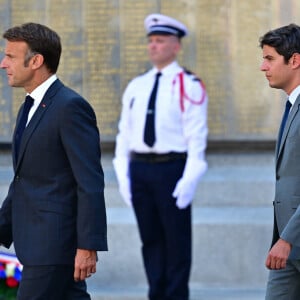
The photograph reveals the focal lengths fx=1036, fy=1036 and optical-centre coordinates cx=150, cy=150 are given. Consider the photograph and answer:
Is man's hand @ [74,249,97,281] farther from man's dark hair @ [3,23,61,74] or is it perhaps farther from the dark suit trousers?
man's dark hair @ [3,23,61,74]

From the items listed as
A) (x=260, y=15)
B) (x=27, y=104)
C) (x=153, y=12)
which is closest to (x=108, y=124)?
(x=153, y=12)

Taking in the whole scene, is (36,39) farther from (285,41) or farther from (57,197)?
(285,41)

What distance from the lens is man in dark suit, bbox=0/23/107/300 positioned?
4160mm

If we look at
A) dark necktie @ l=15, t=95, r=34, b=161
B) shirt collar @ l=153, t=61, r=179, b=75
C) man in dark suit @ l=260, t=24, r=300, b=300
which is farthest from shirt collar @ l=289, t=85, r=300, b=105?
shirt collar @ l=153, t=61, r=179, b=75

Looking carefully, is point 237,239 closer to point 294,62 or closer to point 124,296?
point 124,296

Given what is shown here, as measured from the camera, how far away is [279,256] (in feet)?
13.5

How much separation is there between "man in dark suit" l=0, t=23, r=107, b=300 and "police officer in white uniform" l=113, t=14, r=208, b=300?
2.50 metres

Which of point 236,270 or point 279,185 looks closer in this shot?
point 279,185

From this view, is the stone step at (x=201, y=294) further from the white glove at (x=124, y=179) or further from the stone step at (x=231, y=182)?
the white glove at (x=124, y=179)

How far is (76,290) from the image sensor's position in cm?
439

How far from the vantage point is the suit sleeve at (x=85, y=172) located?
4.14 meters

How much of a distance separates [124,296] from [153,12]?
7.02ft

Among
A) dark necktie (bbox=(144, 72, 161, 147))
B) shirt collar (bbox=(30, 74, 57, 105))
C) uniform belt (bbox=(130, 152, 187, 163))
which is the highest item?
shirt collar (bbox=(30, 74, 57, 105))

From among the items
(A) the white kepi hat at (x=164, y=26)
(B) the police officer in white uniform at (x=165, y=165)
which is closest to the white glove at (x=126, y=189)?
(B) the police officer in white uniform at (x=165, y=165)
